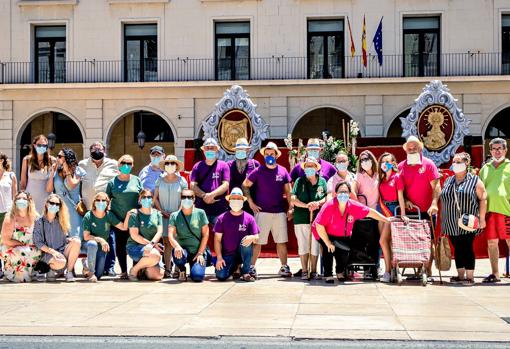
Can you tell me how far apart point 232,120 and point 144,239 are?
35.9 ft

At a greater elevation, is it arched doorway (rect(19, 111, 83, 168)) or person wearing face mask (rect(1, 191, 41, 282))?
arched doorway (rect(19, 111, 83, 168))

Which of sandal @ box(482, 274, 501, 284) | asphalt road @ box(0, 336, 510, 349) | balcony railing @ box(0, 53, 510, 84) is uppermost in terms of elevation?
balcony railing @ box(0, 53, 510, 84)

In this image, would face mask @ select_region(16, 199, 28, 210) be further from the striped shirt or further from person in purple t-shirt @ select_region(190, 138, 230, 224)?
the striped shirt

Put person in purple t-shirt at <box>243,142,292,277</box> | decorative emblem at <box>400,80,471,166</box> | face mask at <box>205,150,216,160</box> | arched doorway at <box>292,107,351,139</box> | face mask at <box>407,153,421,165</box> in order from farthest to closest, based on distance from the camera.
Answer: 1. arched doorway at <box>292,107,351,139</box>
2. decorative emblem at <box>400,80,471,166</box>
3. face mask at <box>205,150,216,160</box>
4. person in purple t-shirt at <box>243,142,292,277</box>
5. face mask at <box>407,153,421,165</box>

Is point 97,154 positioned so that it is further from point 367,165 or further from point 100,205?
point 367,165

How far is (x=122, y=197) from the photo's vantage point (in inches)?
509

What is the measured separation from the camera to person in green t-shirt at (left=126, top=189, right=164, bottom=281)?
12516 millimetres

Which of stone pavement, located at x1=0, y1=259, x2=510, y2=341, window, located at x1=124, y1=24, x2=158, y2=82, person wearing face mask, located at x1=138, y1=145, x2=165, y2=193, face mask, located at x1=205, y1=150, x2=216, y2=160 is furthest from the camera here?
window, located at x1=124, y1=24, x2=158, y2=82

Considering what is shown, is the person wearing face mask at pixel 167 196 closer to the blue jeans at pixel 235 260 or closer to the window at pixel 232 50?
the blue jeans at pixel 235 260

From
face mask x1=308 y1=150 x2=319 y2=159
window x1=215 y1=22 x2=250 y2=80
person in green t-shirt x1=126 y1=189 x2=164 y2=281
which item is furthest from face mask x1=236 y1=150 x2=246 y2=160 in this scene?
window x1=215 y1=22 x2=250 y2=80

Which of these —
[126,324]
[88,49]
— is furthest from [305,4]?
[126,324]

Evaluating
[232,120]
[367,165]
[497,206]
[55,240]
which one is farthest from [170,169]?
[232,120]

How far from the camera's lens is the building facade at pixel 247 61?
30.6m

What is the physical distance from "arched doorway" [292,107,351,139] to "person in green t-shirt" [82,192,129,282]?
67.7ft
